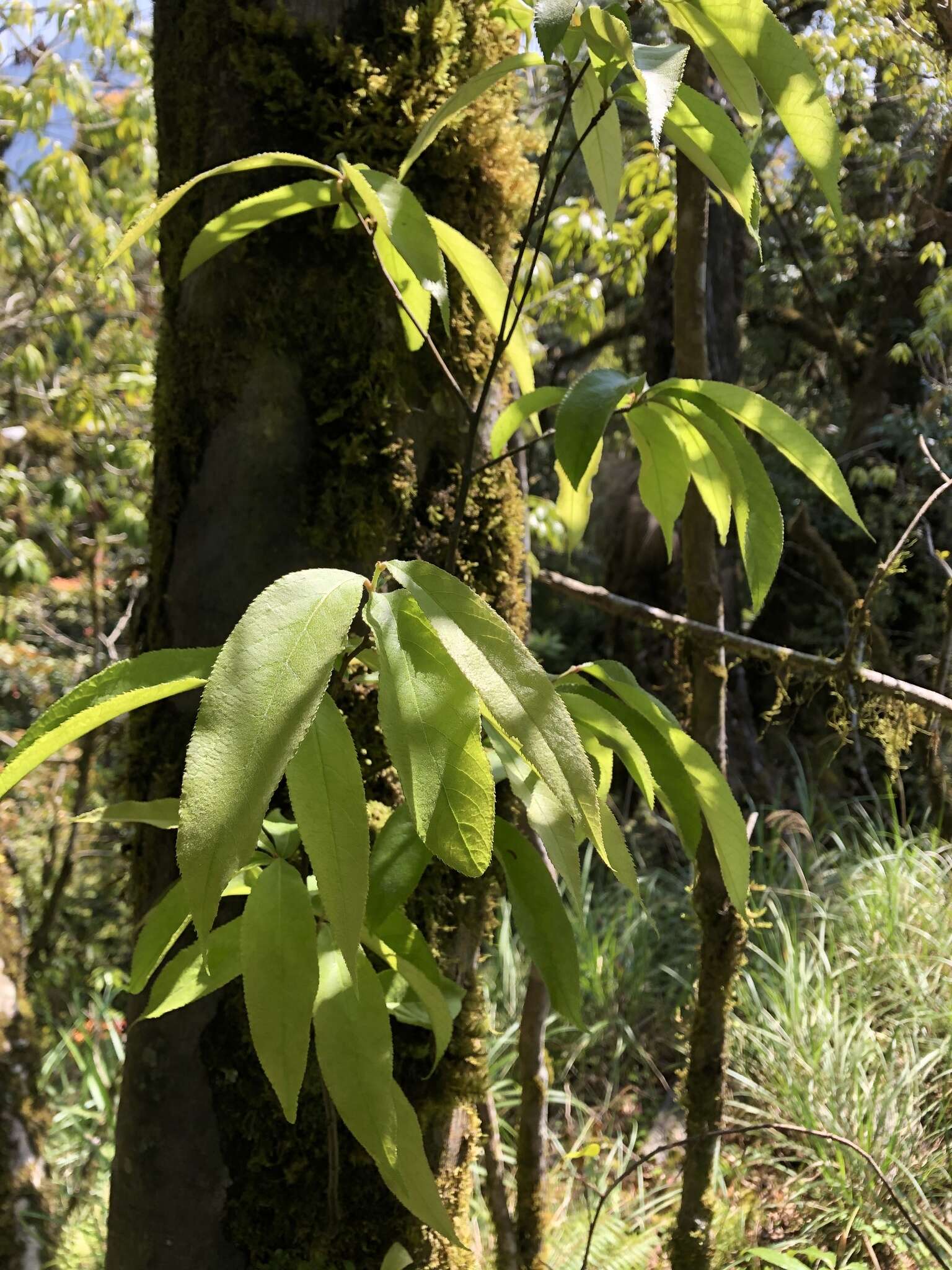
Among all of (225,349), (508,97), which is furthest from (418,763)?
(508,97)

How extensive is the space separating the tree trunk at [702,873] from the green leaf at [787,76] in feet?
2.52

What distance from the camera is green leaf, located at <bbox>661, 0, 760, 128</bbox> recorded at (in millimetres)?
551

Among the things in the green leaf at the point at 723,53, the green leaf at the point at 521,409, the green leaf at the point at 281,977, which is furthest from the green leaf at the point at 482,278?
the green leaf at the point at 281,977

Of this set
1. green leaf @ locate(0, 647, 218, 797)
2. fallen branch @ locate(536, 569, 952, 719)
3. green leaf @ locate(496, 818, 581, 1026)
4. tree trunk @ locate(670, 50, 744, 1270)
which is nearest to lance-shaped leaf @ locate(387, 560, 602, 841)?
green leaf @ locate(0, 647, 218, 797)

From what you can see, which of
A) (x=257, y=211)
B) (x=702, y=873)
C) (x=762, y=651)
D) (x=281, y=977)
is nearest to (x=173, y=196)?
(x=257, y=211)

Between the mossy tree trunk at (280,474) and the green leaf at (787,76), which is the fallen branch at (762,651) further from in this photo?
the green leaf at (787,76)

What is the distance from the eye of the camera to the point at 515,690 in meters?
0.44

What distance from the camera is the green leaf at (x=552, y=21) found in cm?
49

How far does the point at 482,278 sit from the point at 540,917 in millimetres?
574

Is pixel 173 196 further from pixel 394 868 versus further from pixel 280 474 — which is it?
pixel 394 868

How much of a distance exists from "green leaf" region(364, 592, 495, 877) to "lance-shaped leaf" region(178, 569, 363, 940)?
43mm

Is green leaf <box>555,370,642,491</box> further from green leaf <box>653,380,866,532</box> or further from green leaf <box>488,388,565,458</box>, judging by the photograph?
green leaf <box>488,388,565,458</box>

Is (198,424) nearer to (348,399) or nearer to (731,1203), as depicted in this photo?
(348,399)

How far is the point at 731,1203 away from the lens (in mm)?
2344
